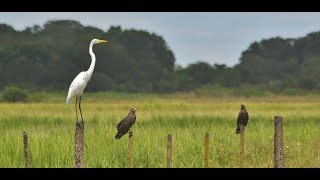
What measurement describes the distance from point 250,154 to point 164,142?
142cm

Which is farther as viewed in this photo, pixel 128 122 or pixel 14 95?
pixel 14 95

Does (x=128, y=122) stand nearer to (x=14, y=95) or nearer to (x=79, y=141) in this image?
(x=79, y=141)

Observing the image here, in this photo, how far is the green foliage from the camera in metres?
27.1

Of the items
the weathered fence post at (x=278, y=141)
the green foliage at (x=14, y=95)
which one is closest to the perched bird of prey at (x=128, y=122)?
the weathered fence post at (x=278, y=141)

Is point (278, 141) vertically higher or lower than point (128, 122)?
lower

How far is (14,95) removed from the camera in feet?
89.9

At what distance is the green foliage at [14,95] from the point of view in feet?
88.9

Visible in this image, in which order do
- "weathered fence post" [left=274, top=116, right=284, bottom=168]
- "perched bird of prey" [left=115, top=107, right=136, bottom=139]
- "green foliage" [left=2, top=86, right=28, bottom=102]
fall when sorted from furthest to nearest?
1. "green foliage" [left=2, top=86, right=28, bottom=102]
2. "perched bird of prey" [left=115, top=107, right=136, bottom=139]
3. "weathered fence post" [left=274, top=116, right=284, bottom=168]

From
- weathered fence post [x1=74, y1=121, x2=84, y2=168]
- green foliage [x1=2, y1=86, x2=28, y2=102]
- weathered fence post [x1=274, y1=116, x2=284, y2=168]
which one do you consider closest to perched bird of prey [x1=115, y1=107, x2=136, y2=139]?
weathered fence post [x1=74, y1=121, x2=84, y2=168]

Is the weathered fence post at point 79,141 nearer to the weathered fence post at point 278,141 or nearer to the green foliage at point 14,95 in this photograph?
the weathered fence post at point 278,141

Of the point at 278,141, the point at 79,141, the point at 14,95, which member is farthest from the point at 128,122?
the point at 14,95

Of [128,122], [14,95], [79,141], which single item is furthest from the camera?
[14,95]

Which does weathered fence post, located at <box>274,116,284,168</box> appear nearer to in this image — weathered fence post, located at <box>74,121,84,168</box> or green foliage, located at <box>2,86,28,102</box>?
weathered fence post, located at <box>74,121,84,168</box>

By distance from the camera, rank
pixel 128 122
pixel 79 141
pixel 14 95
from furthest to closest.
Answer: pixel 14 95 < pixel 128 122 < pixel 79 141
